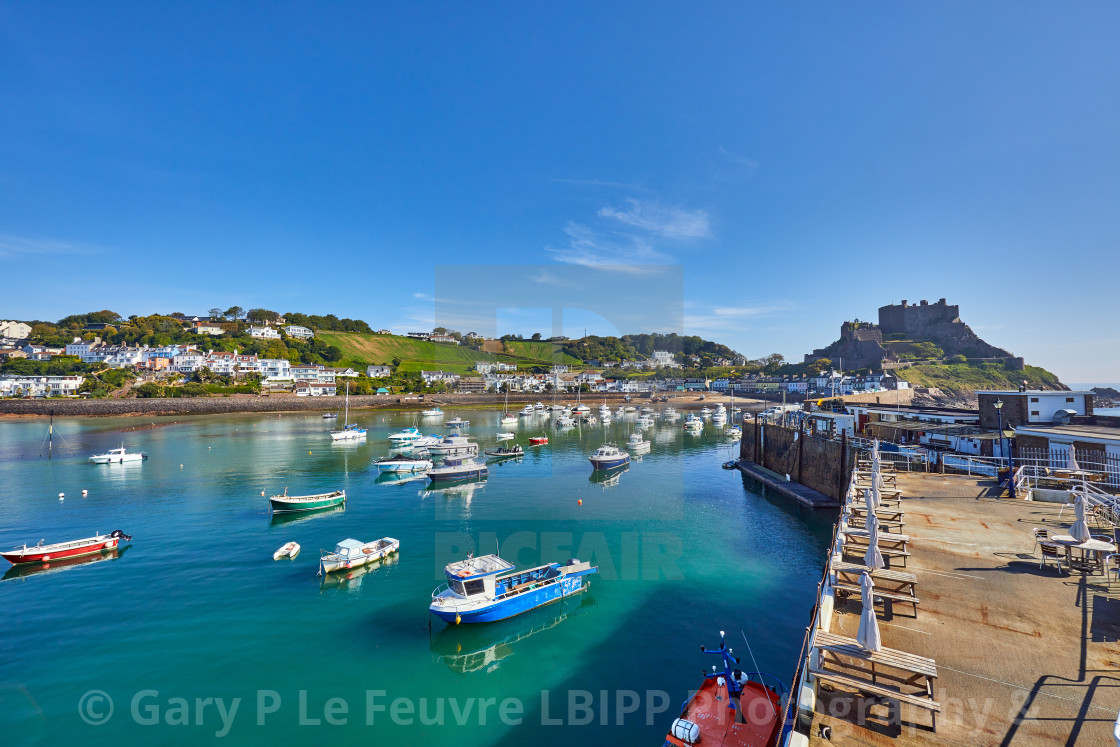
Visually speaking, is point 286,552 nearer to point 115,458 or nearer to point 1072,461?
point 1072,461

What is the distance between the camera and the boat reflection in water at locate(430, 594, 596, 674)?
16.2m

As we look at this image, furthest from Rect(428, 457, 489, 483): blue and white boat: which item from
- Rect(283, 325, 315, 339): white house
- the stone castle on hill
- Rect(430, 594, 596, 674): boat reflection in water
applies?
Rect(283, 325, 315, 339): white house

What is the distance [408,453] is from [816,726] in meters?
56.6

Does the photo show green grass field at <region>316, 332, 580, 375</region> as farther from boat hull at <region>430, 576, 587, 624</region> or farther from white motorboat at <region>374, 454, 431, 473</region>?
boat hull at <region>430, 576, 587, 624</region>

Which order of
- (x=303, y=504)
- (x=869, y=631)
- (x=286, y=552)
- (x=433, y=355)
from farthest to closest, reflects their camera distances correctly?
(x=433, y=355), (x=303, y=504), (x=286, y=552), (x=869, y=631)

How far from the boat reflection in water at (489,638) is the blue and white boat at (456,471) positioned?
25.0 m

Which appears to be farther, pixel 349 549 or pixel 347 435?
pixel 347 435

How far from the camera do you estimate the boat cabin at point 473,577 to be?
1797 centimetres

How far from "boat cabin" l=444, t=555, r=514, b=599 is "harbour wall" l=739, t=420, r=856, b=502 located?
20.5 m

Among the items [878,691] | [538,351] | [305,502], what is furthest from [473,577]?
[538,351]

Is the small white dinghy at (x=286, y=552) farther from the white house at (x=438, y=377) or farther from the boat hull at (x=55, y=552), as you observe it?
the white house at (x=438, y=377)

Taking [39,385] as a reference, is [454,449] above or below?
below

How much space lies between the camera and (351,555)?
23.4 m

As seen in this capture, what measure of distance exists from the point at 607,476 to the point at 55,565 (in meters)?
38.7
